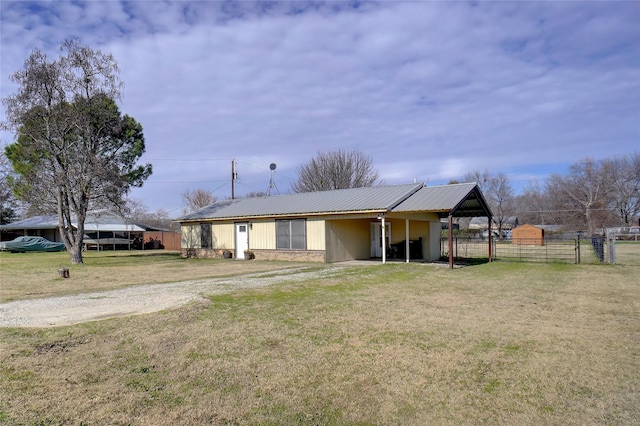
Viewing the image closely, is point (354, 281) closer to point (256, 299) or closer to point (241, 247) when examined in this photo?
point (256, 299)

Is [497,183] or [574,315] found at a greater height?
[497,183]

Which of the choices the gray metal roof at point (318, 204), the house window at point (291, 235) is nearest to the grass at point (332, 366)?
the gray metal roof at point (318, 204)

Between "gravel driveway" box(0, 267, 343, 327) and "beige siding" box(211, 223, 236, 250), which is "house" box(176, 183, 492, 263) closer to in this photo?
"beige siding" box(211, 223, 236, 250)

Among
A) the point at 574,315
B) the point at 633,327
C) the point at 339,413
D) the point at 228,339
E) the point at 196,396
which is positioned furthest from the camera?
the point at 574,315

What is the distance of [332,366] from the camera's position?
15.4ft

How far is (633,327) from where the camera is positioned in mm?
6445

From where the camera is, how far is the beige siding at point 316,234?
18734 millimetres

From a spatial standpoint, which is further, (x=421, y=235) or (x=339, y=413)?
(x=421, y=235)

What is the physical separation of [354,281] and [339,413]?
825cm

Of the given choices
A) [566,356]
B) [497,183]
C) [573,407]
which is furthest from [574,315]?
[497,183]

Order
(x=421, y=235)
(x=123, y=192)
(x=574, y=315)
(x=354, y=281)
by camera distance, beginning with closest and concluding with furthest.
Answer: (x=574, y=315)
(x=354, y=281)
(x=421, y=235)
(x=123, y=192)

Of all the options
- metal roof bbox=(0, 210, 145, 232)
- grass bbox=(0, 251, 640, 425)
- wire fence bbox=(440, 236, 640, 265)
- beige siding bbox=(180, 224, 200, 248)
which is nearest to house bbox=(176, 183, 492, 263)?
beige siding bbox=(180, 224, 200, 248)

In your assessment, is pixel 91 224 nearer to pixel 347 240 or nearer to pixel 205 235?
pixel 205 235

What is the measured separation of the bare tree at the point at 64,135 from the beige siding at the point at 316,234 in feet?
32.3
